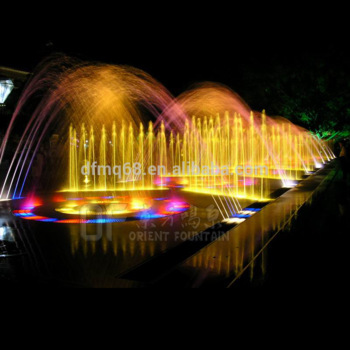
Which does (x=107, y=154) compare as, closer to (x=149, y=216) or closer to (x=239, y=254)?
(x=149, y=216)

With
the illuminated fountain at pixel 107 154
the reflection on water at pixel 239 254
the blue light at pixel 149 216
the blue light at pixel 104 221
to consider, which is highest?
the illuminated fountain at pixel 107 154

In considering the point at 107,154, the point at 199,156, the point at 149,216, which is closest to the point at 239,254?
the point at 149,216

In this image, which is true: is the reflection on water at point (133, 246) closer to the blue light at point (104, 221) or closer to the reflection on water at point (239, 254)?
the reflection on water at point (239, 254)

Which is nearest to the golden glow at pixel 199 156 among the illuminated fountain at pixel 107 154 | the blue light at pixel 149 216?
the illuminated fountain at pixel 107 154

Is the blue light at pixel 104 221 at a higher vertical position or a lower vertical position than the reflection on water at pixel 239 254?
higher

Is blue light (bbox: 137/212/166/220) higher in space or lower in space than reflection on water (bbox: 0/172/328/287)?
higher

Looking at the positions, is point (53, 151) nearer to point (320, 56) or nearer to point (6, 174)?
point (6, 174)

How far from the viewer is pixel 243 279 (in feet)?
16.0

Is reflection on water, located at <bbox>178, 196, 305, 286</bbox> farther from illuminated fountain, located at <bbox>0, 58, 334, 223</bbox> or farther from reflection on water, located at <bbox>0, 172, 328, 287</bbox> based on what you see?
illuminated fountain, located at <bbox>0, 58, 334, 223</bbox>

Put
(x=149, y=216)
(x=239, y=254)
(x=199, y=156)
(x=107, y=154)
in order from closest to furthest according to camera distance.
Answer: (x=239, y=254)
(x=149, y=216)
(x=107, y=154)
(x=199, y=156)

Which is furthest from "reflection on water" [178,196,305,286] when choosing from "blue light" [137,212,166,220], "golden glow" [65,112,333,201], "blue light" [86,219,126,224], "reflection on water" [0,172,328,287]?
"golden glow" [65,112,333,201]

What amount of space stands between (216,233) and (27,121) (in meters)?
14.2

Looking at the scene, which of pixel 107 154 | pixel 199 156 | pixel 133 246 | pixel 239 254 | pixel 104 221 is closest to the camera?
pixel 239 254

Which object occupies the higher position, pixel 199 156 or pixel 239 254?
pixel 199 156
